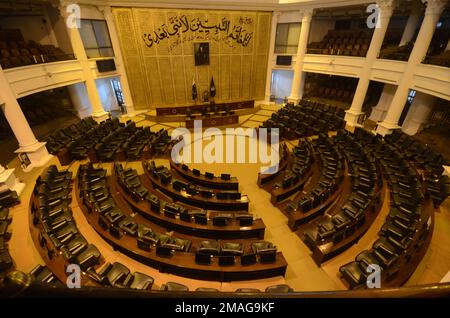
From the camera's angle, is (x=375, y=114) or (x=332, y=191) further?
(x=375, y=114)

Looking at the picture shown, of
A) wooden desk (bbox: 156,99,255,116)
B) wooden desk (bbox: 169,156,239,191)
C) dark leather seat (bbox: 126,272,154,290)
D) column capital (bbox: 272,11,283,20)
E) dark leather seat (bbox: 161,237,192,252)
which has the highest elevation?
column capital (bbox: 272,11,283,20)

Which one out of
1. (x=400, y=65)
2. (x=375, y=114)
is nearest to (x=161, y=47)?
(x=400, y=65)

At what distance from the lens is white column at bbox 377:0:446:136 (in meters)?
9.71

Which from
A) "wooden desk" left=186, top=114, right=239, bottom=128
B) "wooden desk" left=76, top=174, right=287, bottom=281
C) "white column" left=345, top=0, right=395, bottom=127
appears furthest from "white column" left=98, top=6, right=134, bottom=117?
"white column" left=345, top=0, right=395, bottom=127

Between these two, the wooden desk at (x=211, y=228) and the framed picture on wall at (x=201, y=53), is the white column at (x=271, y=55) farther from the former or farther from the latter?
the wooden desk at (x=211, y=228)

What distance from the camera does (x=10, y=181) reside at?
8250 millimetres

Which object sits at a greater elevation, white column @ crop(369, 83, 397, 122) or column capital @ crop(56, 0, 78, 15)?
column capital @ crop(56, 0, 78, 15)

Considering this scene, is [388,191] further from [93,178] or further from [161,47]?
[161,47]

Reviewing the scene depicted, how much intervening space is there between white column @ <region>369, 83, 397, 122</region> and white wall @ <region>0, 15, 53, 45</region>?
2104 centimetres

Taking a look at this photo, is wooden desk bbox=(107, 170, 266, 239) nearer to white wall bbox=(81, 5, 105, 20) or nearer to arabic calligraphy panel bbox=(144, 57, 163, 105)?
arabic calligraphy panel bbox=(144, 57, 163, 105)

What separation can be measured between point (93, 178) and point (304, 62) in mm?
15484

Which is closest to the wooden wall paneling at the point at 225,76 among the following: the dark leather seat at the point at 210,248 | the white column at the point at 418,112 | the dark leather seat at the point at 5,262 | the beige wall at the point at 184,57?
the beige wall at the point at 184,57
